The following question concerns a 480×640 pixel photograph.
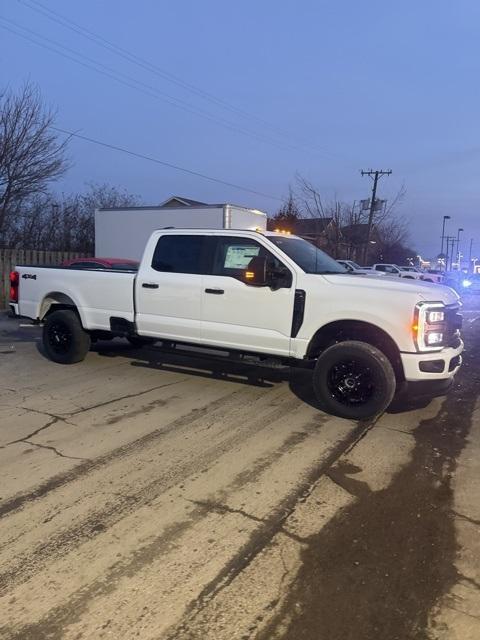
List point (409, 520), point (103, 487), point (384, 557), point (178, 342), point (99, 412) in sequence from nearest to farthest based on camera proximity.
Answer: point (384, 557) → point (409, 520) → point (103, 487) → point (99, 412) → point (178, 342)

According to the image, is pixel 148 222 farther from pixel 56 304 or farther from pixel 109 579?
pixel 109 579

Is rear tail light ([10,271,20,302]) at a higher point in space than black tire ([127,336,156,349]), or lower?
higher

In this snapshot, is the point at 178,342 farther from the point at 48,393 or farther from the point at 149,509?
the point at 149,509

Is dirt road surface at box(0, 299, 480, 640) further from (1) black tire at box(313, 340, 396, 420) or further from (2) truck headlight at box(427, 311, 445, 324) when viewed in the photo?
(2) truck headlight at box(427, 311, 445, 324)

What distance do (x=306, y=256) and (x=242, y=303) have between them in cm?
105

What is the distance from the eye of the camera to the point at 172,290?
23.8 ft

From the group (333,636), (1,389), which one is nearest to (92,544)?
(333,636)

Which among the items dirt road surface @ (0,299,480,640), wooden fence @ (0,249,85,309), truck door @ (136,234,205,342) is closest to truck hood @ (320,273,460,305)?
dirt road surface @ (0,299,480,640)

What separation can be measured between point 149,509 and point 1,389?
4123mm

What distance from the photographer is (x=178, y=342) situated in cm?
734

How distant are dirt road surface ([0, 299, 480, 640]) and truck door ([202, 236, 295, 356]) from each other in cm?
79

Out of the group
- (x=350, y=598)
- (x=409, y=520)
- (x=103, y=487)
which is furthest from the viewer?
(x=103, y=487)

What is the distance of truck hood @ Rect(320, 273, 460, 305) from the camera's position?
5.78 m

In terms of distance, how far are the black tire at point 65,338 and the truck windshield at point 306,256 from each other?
11.3ft
